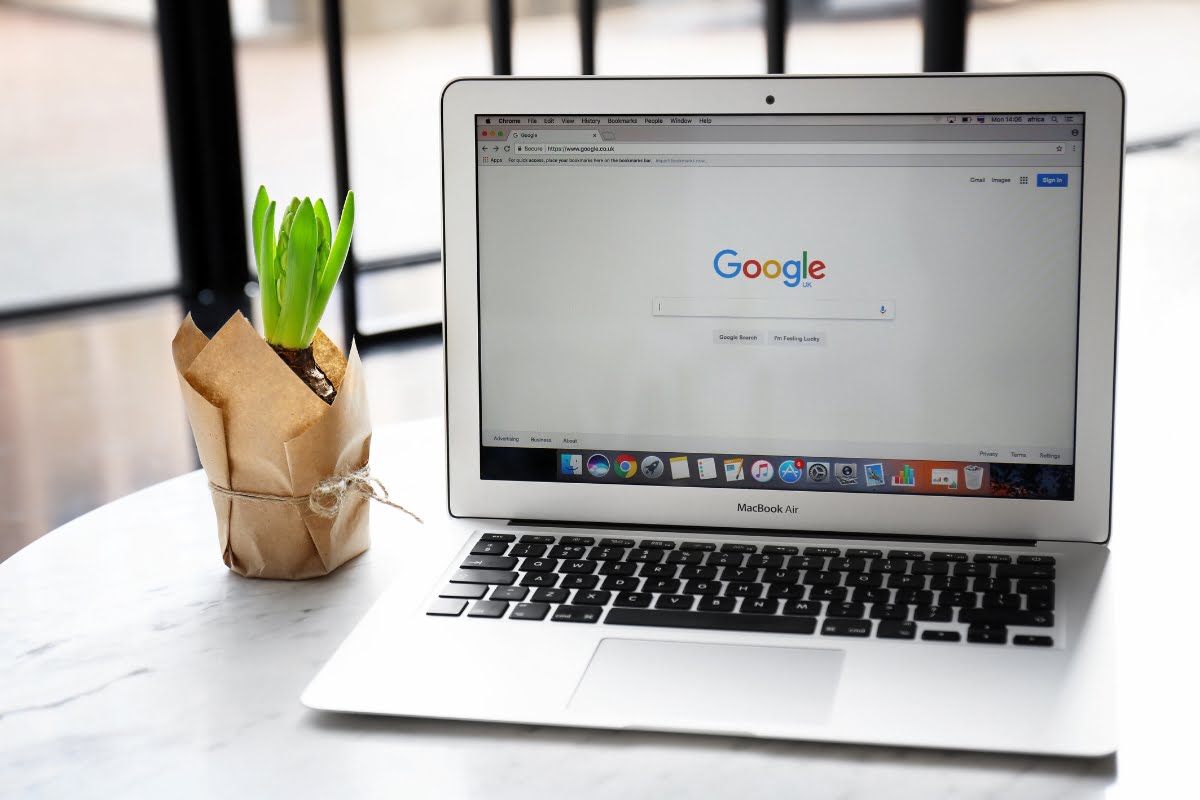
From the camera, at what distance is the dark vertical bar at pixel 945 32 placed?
338 centimetres

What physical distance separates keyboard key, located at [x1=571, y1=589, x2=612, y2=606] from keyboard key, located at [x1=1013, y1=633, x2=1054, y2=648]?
268 mm

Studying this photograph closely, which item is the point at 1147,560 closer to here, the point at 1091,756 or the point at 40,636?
the point at 1091,756

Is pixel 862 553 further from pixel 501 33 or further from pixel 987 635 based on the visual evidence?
pixel 501 33

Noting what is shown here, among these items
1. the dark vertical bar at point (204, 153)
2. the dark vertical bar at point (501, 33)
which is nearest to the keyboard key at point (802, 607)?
the dark vertical bar at point (501, 33)

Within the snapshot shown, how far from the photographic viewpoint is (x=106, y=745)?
2.29 ft

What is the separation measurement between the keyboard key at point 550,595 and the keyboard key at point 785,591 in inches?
5.6

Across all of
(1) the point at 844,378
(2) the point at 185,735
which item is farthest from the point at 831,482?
(2) the point at 185,735

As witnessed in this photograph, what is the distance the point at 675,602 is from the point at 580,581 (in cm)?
7

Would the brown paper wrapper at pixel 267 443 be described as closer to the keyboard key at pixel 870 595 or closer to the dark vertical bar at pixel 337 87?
the keyboard key at pixel 870 595

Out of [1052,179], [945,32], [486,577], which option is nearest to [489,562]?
[486,577]

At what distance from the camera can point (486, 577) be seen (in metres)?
0.87

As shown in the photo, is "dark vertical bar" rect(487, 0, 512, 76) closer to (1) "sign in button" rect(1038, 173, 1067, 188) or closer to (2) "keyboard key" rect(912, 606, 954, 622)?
(1) "sign in button" rect(1038, 173, 1067, 188)

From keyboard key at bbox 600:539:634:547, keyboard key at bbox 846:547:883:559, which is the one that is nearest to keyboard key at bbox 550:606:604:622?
keyboard key at bbox 600:539:634:547

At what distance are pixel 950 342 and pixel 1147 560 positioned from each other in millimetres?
224
